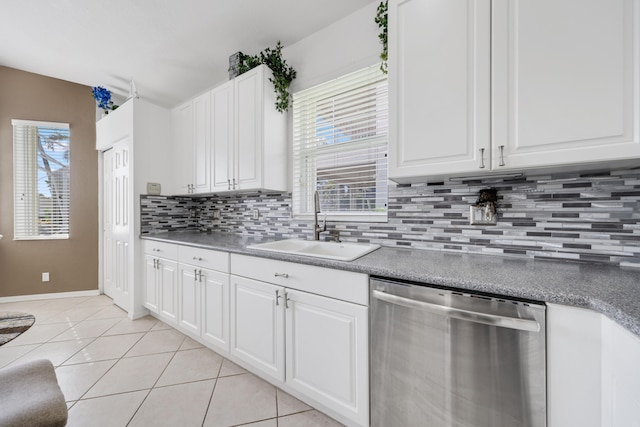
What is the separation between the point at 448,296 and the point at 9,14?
404cm

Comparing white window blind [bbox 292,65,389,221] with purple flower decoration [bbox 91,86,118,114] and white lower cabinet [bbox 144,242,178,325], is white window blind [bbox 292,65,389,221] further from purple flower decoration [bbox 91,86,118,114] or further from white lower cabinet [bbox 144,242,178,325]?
purple flower decoration [bbox 91,86,118,114]

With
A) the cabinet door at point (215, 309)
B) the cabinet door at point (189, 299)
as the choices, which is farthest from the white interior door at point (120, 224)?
the cabinet door at point (215, 309)

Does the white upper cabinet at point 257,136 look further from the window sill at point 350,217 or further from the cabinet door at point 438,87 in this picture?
the cabinet door at point 438,87

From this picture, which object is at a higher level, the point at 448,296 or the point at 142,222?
the point at 142,222

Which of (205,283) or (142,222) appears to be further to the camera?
(142,222)

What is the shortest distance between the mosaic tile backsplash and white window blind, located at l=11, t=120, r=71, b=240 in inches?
153

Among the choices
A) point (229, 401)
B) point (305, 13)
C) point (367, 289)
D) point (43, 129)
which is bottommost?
point (229, 401)

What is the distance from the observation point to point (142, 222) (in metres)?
2.93

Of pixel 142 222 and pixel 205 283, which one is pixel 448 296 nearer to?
pixel 205 283

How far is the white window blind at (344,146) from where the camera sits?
1989mm

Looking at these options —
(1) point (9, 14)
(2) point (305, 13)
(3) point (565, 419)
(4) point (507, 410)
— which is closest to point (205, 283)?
(4) point (507, 410)

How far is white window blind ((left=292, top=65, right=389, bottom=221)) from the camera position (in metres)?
1.99

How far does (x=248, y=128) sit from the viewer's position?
234 cm

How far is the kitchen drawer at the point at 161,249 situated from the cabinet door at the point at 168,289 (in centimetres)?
6
